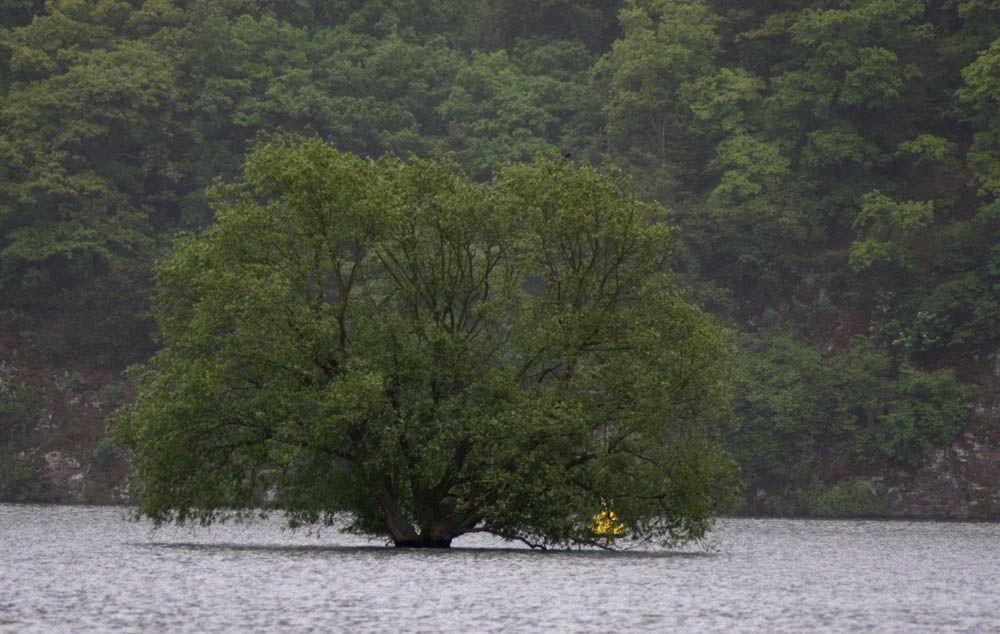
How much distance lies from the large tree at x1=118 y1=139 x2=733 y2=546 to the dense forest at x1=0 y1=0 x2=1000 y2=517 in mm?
42434

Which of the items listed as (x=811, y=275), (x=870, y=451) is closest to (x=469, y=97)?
(x=811, y=275)

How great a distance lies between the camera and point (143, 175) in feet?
392

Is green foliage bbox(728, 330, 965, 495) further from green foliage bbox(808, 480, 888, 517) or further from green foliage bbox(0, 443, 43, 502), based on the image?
green foliage bbox(0, 443, 43, 502)

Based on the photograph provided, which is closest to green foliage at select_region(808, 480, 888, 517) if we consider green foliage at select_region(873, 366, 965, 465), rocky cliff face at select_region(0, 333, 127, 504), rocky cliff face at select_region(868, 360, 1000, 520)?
rocky cliff face at select_region(868, 360, 1000, 520)

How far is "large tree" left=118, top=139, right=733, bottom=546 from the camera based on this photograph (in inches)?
1874

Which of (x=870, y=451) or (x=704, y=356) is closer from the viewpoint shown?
(x=704, y=356)

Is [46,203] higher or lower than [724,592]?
higher

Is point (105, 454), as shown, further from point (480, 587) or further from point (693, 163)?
point (480, 587)

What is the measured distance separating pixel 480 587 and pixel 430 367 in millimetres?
13084

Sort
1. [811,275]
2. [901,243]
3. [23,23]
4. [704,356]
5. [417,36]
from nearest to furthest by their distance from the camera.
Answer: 1. [704,356]
2. [901,243]
3. [811,275]
4. [23,23]
5. [417,36]

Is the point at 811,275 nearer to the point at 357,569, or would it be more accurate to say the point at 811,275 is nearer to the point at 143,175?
the point at 143,175

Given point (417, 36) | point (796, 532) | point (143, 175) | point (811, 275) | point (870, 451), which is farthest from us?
point (417, 36)

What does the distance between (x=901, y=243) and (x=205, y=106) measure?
56927 mm

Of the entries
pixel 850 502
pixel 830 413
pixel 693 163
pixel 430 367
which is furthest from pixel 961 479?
pixel 430 367
